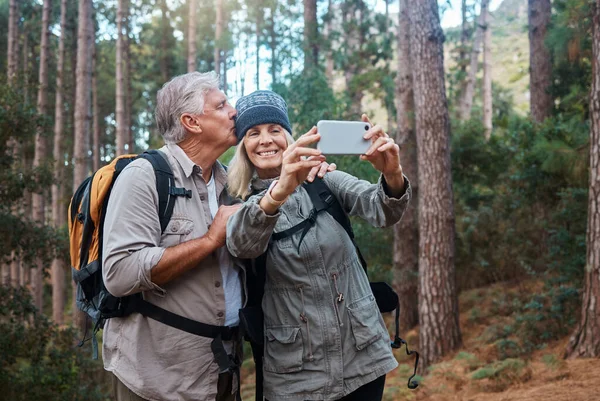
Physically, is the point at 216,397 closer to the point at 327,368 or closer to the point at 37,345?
the point at 327,368

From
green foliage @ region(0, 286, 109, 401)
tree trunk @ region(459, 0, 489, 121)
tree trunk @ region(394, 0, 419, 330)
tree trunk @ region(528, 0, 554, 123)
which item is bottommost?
green foliage @ region(0, 286, 109, 401)

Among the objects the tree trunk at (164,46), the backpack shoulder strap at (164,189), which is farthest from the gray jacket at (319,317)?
the tree trunk at (164,46)

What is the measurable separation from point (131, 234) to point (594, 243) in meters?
6.08

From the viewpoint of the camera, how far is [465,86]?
2947 cm

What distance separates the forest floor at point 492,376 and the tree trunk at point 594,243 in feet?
0.84

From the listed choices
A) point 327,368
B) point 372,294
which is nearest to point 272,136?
point 372,294

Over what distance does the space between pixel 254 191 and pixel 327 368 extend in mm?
828

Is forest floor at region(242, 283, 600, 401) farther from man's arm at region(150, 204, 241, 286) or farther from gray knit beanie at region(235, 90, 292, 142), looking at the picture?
man's arm at region(150, 204, 241, 286)

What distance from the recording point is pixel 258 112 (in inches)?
106

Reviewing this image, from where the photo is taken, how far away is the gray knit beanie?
2.69m

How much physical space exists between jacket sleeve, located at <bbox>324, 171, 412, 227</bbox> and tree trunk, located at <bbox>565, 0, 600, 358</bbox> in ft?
16.7

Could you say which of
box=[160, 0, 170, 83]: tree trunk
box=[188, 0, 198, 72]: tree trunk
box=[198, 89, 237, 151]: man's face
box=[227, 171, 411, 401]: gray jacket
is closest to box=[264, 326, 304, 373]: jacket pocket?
box=[227, 171, 411, 401]: gray jacket

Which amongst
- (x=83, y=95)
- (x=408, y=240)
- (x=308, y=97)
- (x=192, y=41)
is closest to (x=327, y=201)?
(x=308, y=97)

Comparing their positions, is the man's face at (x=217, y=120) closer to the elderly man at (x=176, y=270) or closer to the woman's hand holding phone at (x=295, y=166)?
the elderly man at (x=176, y=270)
